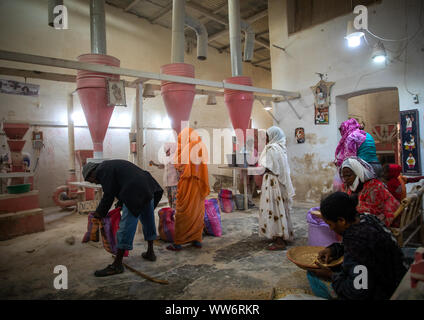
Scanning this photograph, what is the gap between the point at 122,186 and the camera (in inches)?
120

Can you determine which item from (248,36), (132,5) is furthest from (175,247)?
(132,5)

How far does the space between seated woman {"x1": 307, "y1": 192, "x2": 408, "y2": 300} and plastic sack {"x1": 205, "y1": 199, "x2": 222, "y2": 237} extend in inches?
109

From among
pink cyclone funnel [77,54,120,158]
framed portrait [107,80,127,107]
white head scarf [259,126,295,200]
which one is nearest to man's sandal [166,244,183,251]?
white head scarf [259,126,295,200]

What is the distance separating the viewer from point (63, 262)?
3.45 m

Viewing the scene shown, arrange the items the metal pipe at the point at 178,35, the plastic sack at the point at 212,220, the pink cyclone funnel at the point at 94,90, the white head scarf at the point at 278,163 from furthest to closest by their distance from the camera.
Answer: the metal pipe at the point at 178,35 → the plastic sack at the point at 212,220 → the pink cyclone funnel at the point at 94,90 → the white head scarf at the point at 278,163

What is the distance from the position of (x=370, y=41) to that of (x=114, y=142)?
697 centimetres

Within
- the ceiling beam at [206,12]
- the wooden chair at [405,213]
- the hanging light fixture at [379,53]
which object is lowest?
the wooden chair at [405,213]

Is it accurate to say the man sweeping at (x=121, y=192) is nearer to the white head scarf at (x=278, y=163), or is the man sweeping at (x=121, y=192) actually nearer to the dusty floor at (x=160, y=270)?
the dusty floor at (x=160, y=270)

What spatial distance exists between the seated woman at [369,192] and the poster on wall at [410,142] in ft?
8.64

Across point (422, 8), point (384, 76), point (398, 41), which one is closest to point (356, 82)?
point (384, 76)

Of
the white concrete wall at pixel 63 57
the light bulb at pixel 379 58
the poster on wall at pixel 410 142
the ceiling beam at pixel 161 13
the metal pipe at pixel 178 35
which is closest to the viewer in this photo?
the metal pipe at pixel 178 35

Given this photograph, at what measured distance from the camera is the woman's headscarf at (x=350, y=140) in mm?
3787

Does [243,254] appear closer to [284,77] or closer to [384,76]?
[384,76]

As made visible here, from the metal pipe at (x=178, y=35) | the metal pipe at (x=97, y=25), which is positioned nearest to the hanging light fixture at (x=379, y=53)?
the metal pipe at (x=178, y=35)
